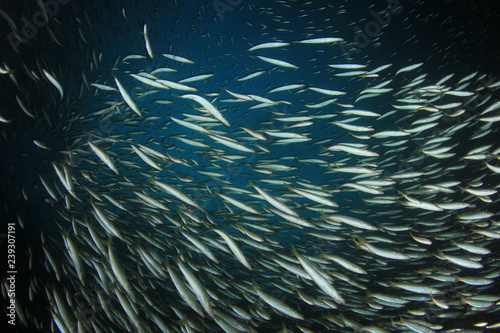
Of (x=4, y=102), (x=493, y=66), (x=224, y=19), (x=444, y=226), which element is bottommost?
(x=444, y=226)

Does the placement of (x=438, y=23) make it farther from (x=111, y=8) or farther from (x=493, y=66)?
(x=111, y=8)

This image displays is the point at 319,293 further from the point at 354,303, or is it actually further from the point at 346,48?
the point at 346,48

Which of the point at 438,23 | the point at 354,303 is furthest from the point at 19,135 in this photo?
the point at 438,23

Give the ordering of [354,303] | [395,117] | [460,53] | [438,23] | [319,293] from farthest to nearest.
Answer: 1. [395,117]
2. [460,53]
3. [438,23]
4. [319,293]
5. [354,303]

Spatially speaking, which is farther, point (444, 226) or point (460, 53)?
point (460, 53)

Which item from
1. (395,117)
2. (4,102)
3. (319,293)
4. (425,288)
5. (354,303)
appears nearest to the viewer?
(425,288)

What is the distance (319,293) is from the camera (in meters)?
7.01

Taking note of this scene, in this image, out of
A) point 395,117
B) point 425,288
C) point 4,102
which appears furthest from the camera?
point 395,117

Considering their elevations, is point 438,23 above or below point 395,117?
above

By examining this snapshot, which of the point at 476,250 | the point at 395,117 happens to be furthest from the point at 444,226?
the point at 395,117

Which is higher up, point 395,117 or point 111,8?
point 111,8

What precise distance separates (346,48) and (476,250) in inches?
347

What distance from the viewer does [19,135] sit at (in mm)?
8703

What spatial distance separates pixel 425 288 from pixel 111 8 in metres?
11.3
